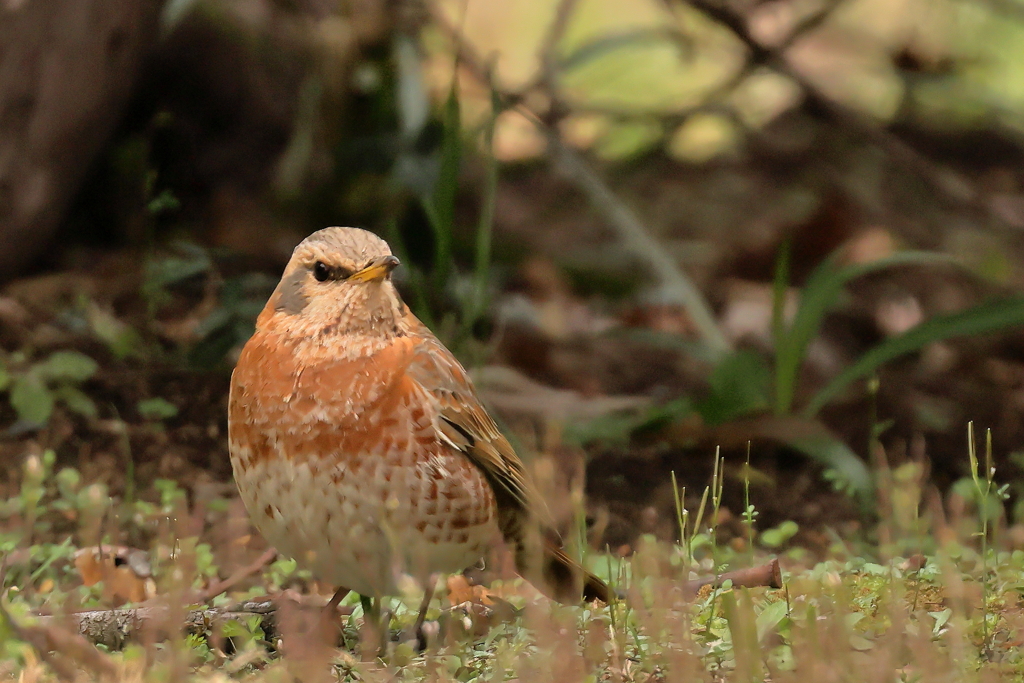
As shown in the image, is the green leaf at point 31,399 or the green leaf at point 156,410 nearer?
the green leaf at point 31,399

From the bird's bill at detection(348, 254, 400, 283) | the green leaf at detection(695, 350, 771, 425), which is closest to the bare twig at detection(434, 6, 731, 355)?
the green leaf at detection(695, 350, 771, 425)

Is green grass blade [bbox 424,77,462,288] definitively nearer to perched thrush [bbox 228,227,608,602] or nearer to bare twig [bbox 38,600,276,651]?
perched thrush [bbox 228,227,608,602]

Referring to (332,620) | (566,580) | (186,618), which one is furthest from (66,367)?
(566,580)

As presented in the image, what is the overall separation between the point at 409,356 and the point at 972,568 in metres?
1.52

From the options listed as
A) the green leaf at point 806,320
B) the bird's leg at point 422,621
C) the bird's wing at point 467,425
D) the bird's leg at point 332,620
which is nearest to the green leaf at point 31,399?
the bird's leg at point 332,620

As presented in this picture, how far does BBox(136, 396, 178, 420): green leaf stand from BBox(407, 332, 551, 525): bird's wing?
5.40 feet

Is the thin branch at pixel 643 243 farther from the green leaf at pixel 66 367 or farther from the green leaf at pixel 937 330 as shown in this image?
the green leaf at pixel 66 367

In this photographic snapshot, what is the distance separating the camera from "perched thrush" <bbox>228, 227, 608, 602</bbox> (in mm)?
2738

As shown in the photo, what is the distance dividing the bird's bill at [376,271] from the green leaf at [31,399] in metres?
1.84

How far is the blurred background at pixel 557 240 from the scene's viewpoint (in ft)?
14.4

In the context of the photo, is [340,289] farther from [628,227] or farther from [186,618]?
[628,227]

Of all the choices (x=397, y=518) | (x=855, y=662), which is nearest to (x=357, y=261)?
(x=397, y=518)

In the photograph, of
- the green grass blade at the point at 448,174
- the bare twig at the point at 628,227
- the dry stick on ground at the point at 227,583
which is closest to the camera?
the dry stick on ground at the point at 227,583

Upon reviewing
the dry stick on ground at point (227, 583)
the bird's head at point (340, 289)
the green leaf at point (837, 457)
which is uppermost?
the bird's head at point (340, 289)
